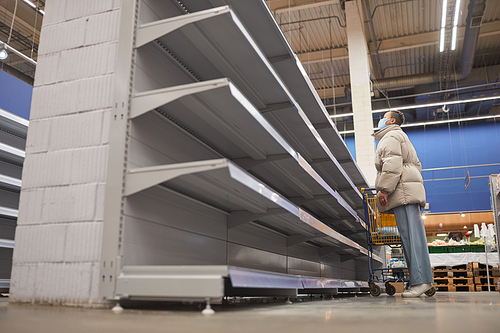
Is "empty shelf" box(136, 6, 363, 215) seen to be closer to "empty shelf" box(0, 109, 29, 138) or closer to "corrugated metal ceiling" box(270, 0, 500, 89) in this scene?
"empty shelf" box(0, 109, 29, 138)

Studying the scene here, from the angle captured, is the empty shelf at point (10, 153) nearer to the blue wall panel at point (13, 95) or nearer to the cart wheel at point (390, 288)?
the blue wall panel at point (13, 95)

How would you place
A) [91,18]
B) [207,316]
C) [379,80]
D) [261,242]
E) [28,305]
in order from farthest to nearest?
[379,80] < [261,242] < [91,18] < [28,305] < [207,316]

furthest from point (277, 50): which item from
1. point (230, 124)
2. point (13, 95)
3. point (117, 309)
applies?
point (13, 95)

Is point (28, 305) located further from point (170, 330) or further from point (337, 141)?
point (337, 141)

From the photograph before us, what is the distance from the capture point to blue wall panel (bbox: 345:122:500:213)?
13500 millimetres

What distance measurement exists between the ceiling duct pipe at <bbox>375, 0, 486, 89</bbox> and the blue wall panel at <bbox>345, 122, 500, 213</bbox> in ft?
5.96

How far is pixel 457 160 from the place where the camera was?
560 inches

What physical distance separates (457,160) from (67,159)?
563 inches

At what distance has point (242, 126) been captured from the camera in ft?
8.61

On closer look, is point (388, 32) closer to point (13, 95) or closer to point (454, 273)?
point (454, 273)

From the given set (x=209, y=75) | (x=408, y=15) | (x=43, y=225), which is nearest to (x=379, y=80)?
(x=408, y=15)

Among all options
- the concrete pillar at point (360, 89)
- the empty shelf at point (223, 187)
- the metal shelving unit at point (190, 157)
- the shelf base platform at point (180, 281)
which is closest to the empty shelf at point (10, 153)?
the metal shelving unit at point (190, 157)

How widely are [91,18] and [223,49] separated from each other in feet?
2.60

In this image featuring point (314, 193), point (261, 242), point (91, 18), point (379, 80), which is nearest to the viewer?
point (91, 18)
